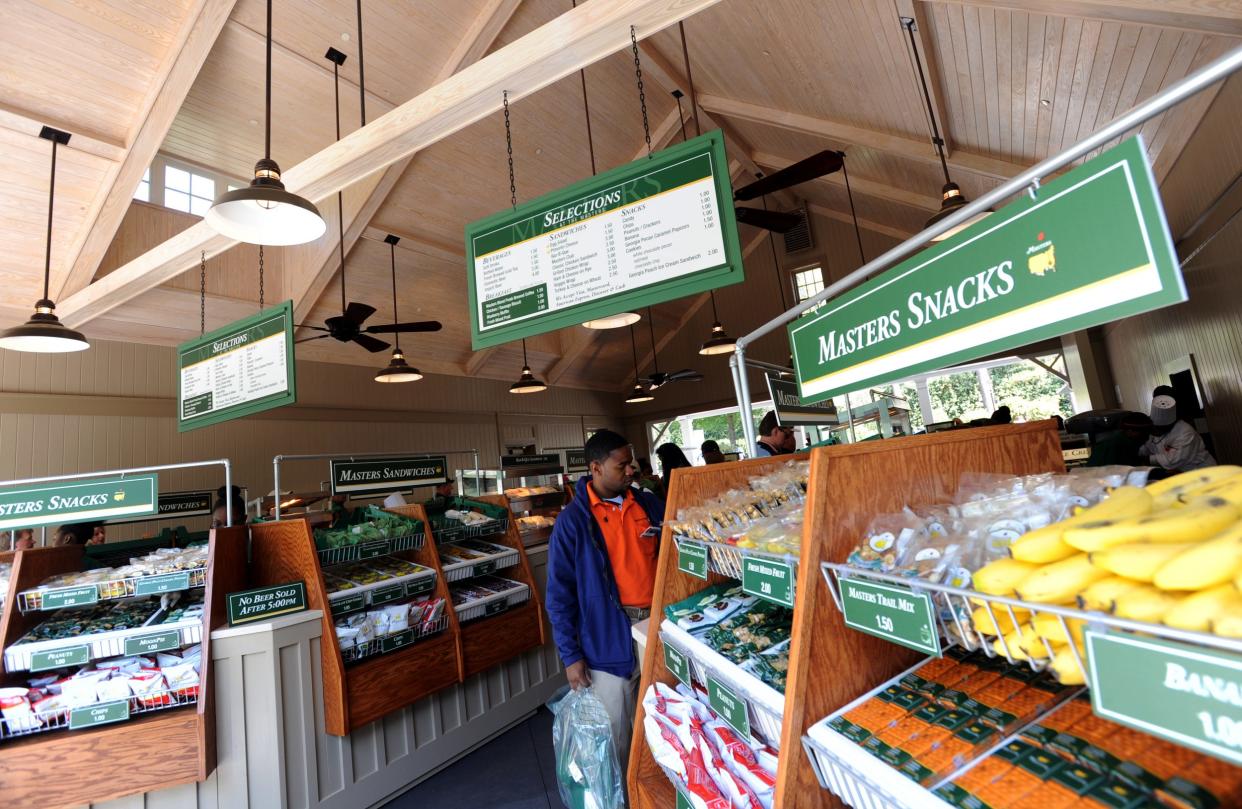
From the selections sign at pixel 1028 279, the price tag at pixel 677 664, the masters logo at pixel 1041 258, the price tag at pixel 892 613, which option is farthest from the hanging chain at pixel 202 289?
the masters logo at pixel 1041 258

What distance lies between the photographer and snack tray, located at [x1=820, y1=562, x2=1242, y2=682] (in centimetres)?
58

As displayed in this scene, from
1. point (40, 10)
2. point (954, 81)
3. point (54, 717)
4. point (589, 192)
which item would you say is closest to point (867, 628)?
point (589, 192)

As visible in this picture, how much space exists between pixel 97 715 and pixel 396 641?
1.29 m

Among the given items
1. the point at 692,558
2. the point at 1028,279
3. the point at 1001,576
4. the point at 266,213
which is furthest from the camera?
the point at 266,213

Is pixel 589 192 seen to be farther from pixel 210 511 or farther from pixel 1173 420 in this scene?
pixel 210 511

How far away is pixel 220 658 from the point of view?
2738 millimetres

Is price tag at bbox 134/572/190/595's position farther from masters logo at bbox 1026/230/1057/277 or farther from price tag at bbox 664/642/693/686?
masters logo at bbox 1026/230/1057/277

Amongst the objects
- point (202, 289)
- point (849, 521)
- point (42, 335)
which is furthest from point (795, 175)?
point (202, 289)

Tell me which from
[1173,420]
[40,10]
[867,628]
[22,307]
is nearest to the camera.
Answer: [867,628]

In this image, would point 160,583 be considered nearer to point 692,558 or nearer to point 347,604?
point 347,604

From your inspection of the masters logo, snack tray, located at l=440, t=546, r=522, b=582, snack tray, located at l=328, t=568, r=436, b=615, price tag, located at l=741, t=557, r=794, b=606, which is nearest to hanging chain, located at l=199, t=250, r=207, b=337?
snack tray, located at l=440, t=546, r=522, b=582

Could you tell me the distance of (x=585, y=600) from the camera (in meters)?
2.65

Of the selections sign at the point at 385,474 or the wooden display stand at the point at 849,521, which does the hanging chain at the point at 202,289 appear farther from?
the wooden display stand at the point at 849,521

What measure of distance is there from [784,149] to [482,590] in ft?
26.0
